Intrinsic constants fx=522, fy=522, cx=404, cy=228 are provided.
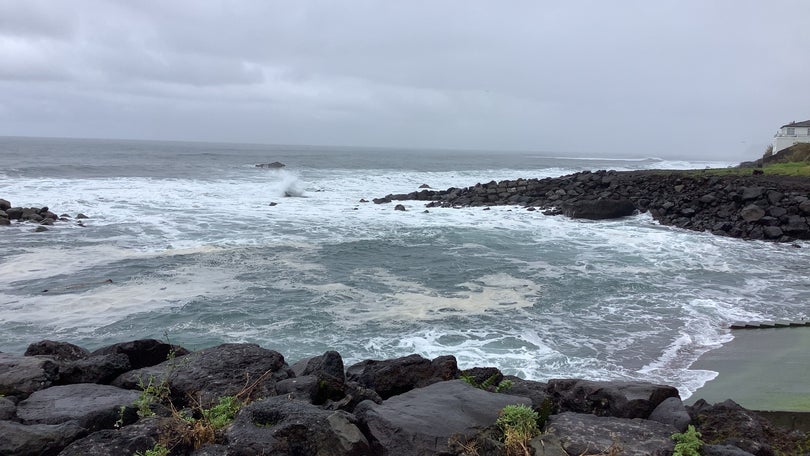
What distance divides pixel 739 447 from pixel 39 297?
14560 mm

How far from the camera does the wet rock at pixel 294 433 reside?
4.35 meters

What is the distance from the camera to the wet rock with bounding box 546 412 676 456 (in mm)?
4402

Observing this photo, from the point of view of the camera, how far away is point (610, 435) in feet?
15.3

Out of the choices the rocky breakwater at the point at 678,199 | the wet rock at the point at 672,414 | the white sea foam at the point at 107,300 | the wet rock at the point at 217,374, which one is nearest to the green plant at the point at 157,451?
the wet rock at the point at 217,374

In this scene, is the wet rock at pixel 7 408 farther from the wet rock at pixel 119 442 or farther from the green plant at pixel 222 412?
the green plant at pixel 222 412

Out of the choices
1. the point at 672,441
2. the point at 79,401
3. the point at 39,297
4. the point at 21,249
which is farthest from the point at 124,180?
the point at 672,441

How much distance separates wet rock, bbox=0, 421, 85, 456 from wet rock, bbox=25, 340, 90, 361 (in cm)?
296

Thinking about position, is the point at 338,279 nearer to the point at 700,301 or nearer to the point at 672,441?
the point at 700,301

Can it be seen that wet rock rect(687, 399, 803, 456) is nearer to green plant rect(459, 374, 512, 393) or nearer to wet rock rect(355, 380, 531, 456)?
wet rock rect(355, 380, 531, 456)

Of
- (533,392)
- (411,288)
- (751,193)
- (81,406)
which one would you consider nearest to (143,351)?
(81,406)

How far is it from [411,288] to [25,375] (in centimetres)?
936

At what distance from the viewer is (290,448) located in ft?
14.4

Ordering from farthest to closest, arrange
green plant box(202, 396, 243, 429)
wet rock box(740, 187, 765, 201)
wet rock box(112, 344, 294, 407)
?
wet rock box(740, 187, 765, 201)
wet rock box(112, 344, 294, 407)
green plant box(202, 396, 243, 429)

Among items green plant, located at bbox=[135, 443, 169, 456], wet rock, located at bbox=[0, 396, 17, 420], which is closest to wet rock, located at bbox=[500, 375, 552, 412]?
green plant, located at bbox=[135, 443, 169, 456]
